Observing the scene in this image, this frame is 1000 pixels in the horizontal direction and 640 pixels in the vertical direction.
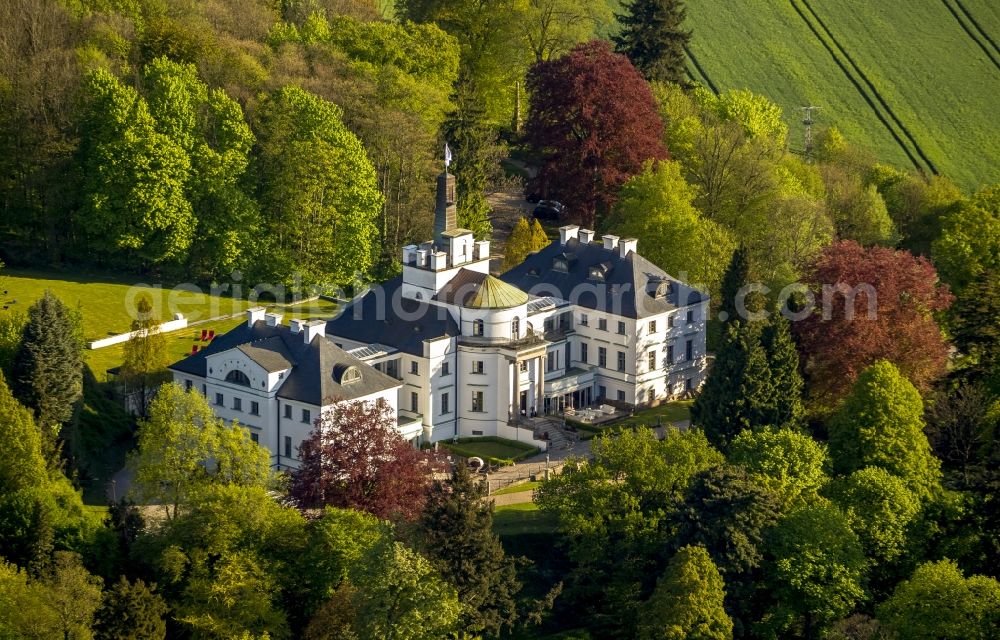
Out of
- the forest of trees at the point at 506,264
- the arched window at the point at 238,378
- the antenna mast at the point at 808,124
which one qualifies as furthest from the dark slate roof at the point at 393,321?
the antenna mast at the point at 808,124

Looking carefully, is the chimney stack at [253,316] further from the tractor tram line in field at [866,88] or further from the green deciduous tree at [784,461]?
the tractor tram line in field at [866,88]

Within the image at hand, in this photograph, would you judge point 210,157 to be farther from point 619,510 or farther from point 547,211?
point 619,510

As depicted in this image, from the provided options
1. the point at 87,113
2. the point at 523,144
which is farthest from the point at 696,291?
the point at 87,113

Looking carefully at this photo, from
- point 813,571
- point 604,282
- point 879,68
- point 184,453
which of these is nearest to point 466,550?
point 184,453

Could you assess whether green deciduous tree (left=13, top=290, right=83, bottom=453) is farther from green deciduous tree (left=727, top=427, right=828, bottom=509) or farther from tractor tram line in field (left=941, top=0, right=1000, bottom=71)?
tractor tram line in field (left=941, top=0, right=1000, bottom=71)

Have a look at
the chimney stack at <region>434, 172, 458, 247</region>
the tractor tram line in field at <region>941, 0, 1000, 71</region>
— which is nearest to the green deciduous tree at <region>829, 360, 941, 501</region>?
the chimney stack at <region>434, 172, 458, 247</region>

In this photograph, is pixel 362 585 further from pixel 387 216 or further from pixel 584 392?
pixel 387 216
